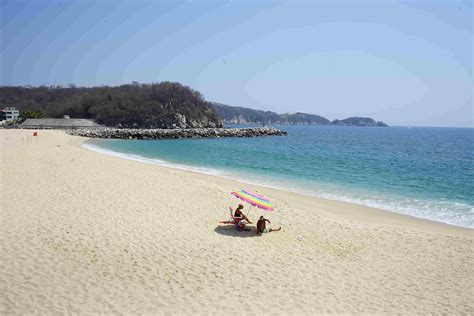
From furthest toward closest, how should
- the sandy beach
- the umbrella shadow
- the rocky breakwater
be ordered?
the rocky breakwater
the umbrella shadow
the sandy beach

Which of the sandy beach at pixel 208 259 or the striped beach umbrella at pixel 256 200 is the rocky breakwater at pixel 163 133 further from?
the striped beach umbrella at pixel 256 200

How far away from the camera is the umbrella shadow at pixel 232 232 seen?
1002 centimetres

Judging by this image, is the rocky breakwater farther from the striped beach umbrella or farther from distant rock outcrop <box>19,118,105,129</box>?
the striped beach umbrella

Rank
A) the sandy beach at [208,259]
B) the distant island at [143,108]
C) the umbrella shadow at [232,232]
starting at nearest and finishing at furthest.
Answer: the sandy beach at [208,259] → the umbrella shadow at [232,232] → the distant island at [143,108]

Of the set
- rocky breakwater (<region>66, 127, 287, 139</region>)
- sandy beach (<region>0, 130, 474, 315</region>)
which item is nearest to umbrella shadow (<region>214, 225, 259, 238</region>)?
sandy beach (<region>0, 130, 474, 315</region>)

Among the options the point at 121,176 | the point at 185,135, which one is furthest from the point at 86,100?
the point at 121,176

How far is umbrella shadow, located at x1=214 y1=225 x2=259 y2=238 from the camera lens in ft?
32.9

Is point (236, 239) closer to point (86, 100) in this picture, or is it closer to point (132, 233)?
point (132, 233)

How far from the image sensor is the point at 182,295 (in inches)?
248

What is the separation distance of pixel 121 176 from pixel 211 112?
333 ft

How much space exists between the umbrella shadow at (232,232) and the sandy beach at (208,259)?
2.4 inches

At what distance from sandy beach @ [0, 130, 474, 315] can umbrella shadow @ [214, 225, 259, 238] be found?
0.06 meters

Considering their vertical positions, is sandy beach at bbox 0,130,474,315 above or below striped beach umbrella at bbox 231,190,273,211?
below

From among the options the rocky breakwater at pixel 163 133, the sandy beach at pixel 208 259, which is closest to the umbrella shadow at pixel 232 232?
the sandy beach at pixel 208 259
